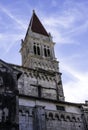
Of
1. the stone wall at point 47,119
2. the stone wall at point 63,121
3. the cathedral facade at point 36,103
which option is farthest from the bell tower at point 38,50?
the stone wall at point 47,119

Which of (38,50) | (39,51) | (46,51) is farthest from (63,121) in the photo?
(46,51)

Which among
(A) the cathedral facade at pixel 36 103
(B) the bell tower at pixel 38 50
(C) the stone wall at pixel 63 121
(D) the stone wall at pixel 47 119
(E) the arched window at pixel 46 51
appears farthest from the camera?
(E) the arched window at pixel 46 51

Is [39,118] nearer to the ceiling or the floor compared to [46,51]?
nearer to the floor

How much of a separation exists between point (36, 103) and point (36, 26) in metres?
31.6

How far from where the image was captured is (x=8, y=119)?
14.8 m

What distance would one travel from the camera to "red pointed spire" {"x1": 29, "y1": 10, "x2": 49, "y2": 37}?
48.0m

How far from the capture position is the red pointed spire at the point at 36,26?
48019 millimetres

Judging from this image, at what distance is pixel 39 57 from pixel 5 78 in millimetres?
25319

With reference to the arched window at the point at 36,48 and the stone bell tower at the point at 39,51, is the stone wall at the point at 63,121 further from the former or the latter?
the arched window at the point at 36,48

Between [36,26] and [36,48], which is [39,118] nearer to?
[36,48]

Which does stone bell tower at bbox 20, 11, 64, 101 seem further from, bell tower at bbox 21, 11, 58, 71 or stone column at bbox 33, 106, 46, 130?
stone column at bbox 33, 106, 46, 130

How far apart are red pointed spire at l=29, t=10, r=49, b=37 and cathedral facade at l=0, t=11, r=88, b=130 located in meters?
7.49

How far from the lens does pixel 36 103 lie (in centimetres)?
2095

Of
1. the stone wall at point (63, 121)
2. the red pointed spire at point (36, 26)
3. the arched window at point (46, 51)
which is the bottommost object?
the stone wall at point (63, 121)
